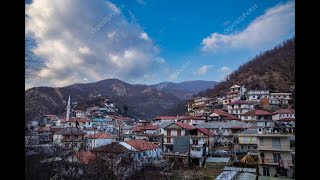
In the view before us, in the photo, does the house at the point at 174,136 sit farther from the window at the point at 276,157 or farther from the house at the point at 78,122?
the house at the point at 78,122

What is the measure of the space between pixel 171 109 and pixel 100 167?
56.9ft

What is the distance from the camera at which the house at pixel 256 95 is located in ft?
69.5

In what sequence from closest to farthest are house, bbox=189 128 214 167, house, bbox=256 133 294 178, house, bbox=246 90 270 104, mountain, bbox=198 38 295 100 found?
house, bbox=256 133 294 178
house, bbox=189 128 214 167
house, bbox=246 90 270 104
mountain, bbox=198 38 295 100

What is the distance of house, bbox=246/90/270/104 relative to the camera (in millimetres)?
21188

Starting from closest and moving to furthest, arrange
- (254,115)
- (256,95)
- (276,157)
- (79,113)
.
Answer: (276,157) → (254,115) → (79,113) → (256,95)

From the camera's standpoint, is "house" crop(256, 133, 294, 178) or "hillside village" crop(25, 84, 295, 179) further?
"house" crop(256, 133, 294, 178)

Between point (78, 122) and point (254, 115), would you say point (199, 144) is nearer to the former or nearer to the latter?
point (254, 115)

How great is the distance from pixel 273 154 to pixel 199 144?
385cm

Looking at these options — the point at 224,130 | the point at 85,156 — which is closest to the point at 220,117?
the point at 224,130

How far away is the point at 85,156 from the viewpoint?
507cm

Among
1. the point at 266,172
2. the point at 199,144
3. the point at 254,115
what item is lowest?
the point at 266,172

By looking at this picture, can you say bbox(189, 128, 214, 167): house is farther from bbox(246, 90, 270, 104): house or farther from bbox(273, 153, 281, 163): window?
bbox(246, 90, 270, 104): house

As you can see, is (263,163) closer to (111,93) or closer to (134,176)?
(134,176)

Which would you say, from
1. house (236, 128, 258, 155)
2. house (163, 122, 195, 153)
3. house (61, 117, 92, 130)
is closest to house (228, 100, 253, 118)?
house (236, 128, 258, 155)
